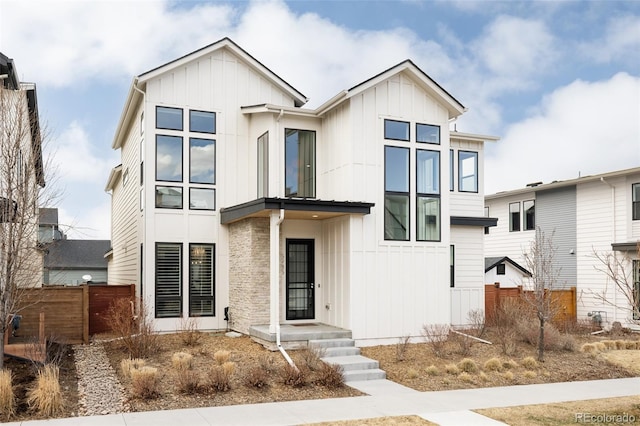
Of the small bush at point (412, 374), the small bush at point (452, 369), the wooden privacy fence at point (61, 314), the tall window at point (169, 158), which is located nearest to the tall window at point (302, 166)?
the tall window at point (169, 158)

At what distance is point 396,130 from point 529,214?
41.7ft

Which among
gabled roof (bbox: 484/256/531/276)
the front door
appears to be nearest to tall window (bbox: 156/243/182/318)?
the front door

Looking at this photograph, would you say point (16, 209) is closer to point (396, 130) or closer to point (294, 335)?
point (294, 335)

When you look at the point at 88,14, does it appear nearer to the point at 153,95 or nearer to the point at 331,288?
the point at 153,95

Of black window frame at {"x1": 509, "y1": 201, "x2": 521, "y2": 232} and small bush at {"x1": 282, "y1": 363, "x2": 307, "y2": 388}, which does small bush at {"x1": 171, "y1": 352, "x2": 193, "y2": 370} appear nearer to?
small bush at {"x1": 282, "y1": 363, "x2": 307, "y2": 388}

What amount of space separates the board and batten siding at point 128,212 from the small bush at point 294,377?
7.78 m

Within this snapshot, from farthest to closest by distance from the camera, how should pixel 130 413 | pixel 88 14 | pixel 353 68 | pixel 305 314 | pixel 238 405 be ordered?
pixel 353 68 < pixel 305 314 < pixel 88 14 < pixel 238 405 < pixel 130 413

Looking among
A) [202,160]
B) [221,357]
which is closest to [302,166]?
[202,160]

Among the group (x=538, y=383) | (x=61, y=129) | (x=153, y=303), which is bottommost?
(x=538, y=383)

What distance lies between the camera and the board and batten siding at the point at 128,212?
17.4 metres

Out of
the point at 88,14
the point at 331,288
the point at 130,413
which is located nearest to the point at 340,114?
the point at 331,288

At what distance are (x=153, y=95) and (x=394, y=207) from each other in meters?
7.27

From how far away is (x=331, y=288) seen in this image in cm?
1535

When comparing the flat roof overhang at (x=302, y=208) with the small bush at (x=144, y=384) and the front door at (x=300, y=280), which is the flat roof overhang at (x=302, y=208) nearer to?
the front door at (x=300, y=280)
